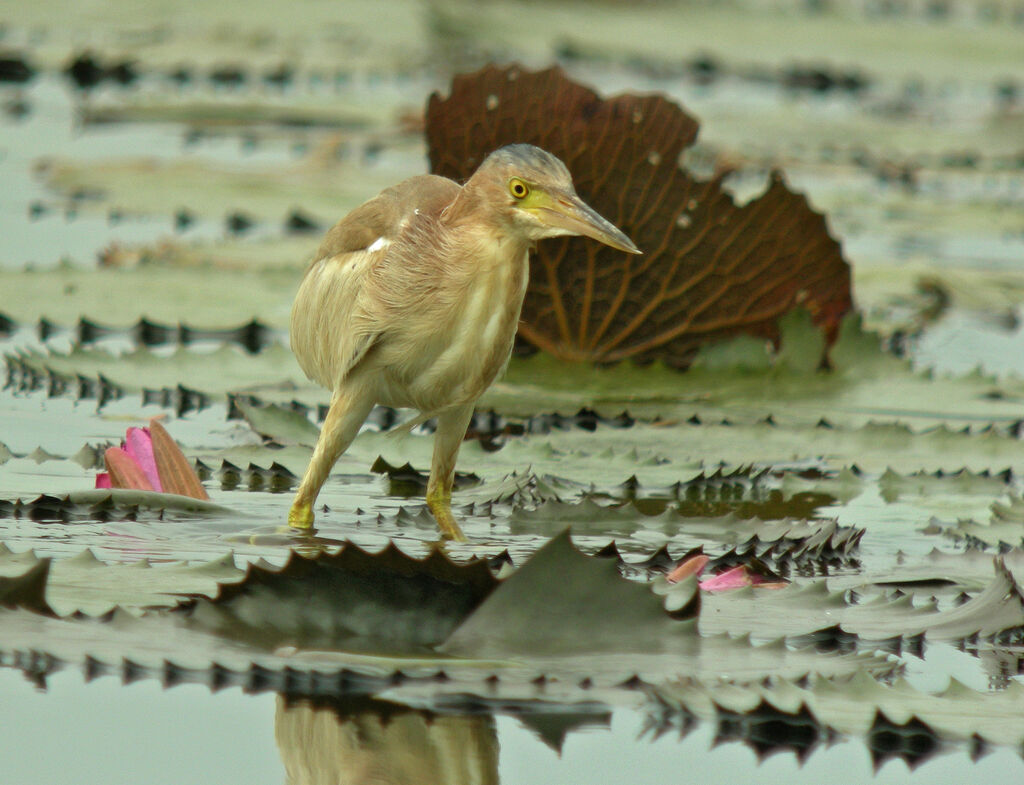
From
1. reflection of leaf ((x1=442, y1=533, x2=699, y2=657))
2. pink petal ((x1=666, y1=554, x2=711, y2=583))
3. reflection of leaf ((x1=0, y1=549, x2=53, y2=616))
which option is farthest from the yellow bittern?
reflection of leaf ((x1=0, y1=549, x2=53, y2=616))

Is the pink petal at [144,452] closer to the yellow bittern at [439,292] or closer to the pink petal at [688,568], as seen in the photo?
the yellow bittern at [439,292]

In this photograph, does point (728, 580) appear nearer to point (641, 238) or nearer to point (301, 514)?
point (301, 514)

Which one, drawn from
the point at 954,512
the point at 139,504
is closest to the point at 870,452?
the point at 954,512

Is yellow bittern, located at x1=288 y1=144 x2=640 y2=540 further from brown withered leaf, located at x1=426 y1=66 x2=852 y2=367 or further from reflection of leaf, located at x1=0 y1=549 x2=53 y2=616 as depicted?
brown withered leaf, located at x1=426 y1=66 x2=852 y2=367

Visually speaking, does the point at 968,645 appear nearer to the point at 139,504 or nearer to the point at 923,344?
the point at 139,504

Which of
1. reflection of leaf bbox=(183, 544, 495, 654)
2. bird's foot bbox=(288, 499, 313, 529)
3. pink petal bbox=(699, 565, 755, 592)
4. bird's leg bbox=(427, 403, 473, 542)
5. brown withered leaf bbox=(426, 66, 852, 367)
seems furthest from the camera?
brown withered leaf bbox=(426, 66, 852, 367)
